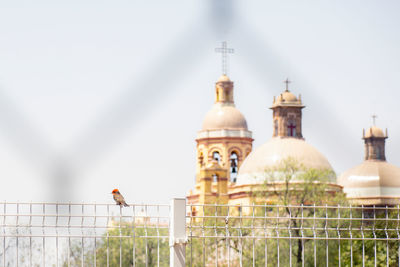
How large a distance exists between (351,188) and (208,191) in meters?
14.5

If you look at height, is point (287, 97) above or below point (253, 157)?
above

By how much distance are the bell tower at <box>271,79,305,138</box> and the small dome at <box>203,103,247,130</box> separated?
2.84m

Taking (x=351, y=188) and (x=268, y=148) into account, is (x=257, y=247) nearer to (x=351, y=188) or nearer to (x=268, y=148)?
(x=268, y=148)

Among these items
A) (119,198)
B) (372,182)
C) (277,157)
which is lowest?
(119,198)

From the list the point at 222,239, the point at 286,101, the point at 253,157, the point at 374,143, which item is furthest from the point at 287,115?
the point at 222,239

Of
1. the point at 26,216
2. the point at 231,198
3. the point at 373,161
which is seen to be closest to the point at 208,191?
the point at 231,198

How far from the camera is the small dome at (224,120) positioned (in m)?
71.4

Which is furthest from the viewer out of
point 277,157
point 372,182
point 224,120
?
point 372,182

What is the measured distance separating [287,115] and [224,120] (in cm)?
490

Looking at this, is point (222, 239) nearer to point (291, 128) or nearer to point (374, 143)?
point (291, 128)

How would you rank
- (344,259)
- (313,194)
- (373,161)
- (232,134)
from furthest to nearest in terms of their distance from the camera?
(373,161) → (232,134) → (313,194) → (344,259)

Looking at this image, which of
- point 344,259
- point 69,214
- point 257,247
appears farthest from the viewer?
point 257,247

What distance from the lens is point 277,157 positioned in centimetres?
6231

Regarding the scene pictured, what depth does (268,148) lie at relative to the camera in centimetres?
6388
